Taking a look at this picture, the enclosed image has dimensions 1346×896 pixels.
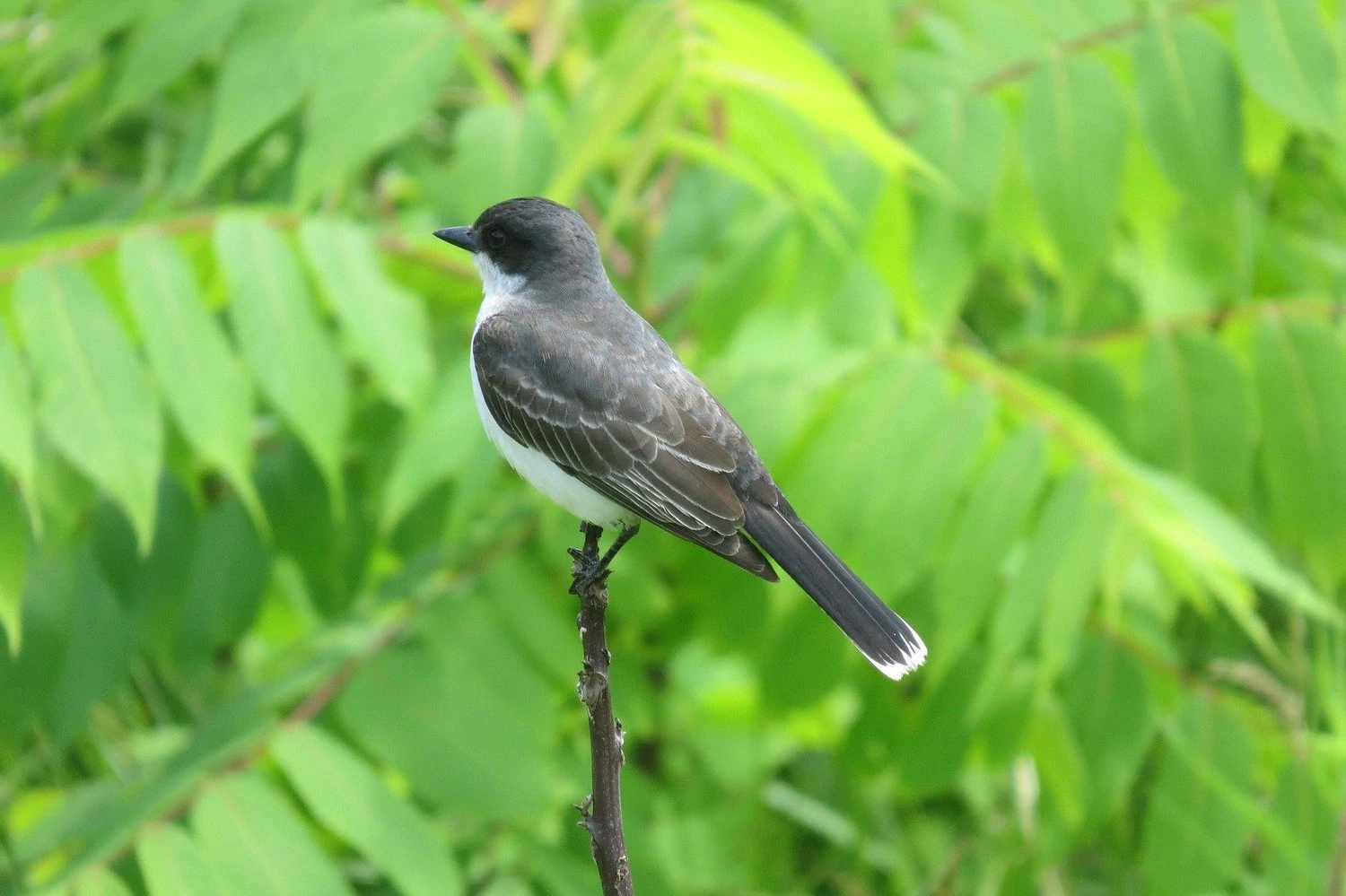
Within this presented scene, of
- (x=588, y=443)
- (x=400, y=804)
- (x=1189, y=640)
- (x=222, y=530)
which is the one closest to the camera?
(x=588, y=443)

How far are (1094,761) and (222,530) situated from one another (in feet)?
9.21

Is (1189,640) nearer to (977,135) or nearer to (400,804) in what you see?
(977,135)

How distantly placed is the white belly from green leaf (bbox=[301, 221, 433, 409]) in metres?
0.44

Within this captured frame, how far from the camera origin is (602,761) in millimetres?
2391

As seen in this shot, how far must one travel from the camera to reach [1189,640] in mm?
5527

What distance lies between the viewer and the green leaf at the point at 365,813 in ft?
11.5

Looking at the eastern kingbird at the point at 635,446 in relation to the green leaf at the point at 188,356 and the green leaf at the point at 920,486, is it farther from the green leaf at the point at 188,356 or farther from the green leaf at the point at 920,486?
the green leaf at the point at 188,356

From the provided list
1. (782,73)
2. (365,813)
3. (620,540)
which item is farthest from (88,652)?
(782,73)

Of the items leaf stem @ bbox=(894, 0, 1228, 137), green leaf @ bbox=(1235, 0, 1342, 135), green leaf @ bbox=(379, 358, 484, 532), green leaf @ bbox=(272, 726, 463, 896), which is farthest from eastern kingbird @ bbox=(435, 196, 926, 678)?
green leaf @ bbox=(1235, 0, 1342, 135)

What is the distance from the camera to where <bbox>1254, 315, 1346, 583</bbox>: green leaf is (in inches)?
163

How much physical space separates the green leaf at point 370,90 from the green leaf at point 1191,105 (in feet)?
7.00

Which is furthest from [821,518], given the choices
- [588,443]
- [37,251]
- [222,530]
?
[37,251]

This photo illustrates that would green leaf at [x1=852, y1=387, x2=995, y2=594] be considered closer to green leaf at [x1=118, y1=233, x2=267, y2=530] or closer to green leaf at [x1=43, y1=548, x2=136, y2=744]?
green leaf at [x1=118, y1=233, x2=267, y2=530]

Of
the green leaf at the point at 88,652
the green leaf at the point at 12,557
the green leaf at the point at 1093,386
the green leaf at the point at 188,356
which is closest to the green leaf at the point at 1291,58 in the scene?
the green leaf at the point at 1093,386
